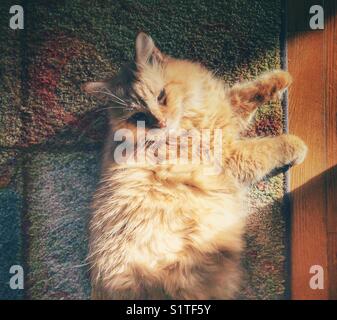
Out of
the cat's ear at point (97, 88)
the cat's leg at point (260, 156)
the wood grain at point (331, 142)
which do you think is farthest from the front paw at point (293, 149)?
the cat's ear at point (97, 88)

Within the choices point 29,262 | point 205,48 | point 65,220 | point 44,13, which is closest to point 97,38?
point 44,13

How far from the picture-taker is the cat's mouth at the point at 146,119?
5.88 feet

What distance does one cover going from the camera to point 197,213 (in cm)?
181

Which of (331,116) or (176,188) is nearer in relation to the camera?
(176,188)

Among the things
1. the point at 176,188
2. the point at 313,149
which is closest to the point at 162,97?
the point at 176,188

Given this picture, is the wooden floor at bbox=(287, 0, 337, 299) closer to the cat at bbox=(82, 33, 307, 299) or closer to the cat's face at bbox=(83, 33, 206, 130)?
the cat at bbox=(82, 33, 307, 299)

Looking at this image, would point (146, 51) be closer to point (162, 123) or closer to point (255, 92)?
point (162, 123)

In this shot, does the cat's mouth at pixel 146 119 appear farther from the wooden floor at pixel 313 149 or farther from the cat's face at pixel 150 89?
the wooden floor at pixel 313 149

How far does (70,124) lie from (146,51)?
1.44 feet

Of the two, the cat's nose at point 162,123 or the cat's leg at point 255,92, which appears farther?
the cat's leg at point 255,92

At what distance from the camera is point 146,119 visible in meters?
1.80

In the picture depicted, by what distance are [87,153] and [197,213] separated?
20.5 inches

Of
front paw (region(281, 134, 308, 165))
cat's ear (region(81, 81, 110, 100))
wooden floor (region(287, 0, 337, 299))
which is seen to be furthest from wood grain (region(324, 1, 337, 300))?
cat's ear (region(81, 81, 110, 100))
